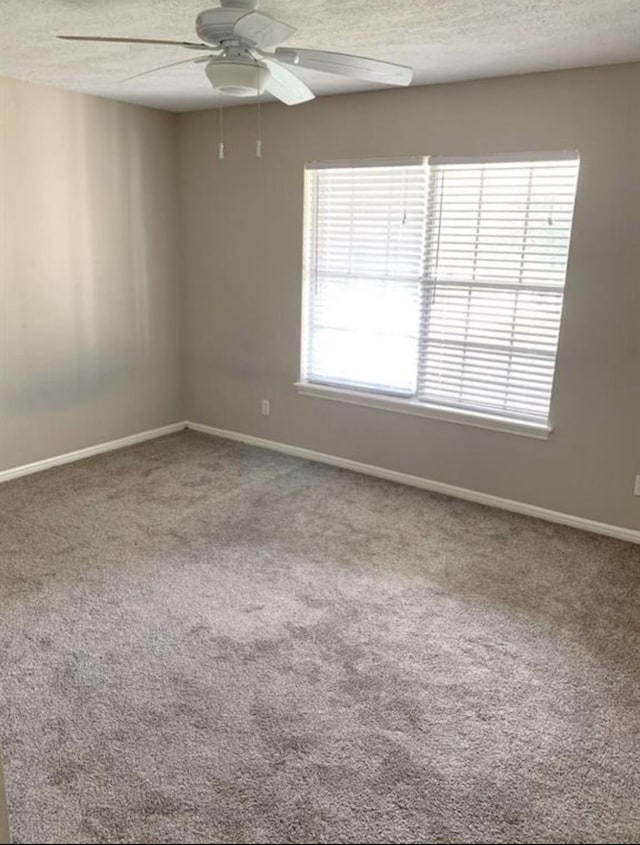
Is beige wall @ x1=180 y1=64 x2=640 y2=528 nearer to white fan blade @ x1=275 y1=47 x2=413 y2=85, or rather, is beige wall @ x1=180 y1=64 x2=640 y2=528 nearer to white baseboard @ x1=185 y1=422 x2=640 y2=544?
white baseboard @ x1=185 y1=422 x2=640 y2=544

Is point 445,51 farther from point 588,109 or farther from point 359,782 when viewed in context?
point 359,782

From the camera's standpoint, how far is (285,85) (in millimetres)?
2570

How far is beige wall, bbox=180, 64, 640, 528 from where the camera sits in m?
3.28

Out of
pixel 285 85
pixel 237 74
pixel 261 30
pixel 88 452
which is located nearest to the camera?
pixel 261 30

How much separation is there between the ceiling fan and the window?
1.35m

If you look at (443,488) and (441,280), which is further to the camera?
(443,488)

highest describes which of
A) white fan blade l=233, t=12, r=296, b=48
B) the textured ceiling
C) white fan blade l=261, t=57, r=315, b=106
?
the textured ceiling

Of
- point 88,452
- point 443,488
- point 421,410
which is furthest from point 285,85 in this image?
point 88,452

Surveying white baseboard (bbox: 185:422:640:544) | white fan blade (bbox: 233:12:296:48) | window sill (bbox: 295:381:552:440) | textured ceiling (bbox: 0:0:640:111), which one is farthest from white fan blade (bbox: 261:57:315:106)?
white baseboard (bbox: 185:422:640:544)

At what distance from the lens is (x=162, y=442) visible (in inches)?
197

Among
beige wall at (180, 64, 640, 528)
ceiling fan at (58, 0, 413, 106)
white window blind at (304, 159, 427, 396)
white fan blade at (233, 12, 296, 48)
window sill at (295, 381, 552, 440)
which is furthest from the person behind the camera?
white window blind at (304, 159, 427, 396)

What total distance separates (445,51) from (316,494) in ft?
8.23

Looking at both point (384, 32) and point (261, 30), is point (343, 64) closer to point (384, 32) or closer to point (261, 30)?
point (261, 30)

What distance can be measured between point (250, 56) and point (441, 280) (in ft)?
6.34
